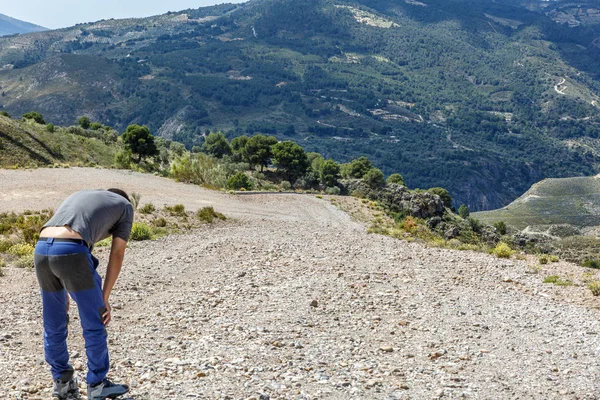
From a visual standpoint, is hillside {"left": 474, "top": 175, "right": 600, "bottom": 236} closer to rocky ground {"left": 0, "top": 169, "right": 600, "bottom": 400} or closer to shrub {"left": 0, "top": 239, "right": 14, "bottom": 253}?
rocky ground {"left": 0, "top": 169, "right": 600, "bottom": 400}

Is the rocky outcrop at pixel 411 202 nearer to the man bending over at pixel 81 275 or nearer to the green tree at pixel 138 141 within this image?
the green tree at pixel 138 141

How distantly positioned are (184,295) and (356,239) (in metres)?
7.14

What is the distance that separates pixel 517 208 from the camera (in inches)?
4601

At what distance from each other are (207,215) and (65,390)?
1288 cm

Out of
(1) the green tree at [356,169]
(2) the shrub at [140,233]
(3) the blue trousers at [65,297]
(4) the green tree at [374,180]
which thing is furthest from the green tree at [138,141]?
(3) the blue trousers at [65,297]

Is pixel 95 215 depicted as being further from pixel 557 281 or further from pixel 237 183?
pixel 237 183

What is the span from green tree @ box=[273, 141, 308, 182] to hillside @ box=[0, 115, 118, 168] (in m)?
13.6

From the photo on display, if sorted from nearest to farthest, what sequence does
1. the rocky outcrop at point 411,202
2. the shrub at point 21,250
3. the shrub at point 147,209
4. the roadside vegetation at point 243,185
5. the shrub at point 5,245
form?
the shrub at point 21,250 < the shrub at point 5,245 < the roadside vegetation at point 243,185 < the shrub at point 147,209 < the rocky outcrop at point 411,202

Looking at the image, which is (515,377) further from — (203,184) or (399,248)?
(203,184)

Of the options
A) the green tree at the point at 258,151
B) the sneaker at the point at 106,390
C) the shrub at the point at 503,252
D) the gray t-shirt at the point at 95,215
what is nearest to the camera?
the gray t-shirt at the point at 95,215

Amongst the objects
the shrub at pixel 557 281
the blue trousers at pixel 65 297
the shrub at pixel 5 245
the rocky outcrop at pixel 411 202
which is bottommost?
the rocky outcrop at pixel 411 202

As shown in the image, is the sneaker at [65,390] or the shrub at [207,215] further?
the shrub at [207,215]

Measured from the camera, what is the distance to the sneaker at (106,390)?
4523mm

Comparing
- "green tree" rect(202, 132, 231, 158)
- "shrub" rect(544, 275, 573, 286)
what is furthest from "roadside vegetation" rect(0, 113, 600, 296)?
"shrub" rect(544, 275, 573, 286)
